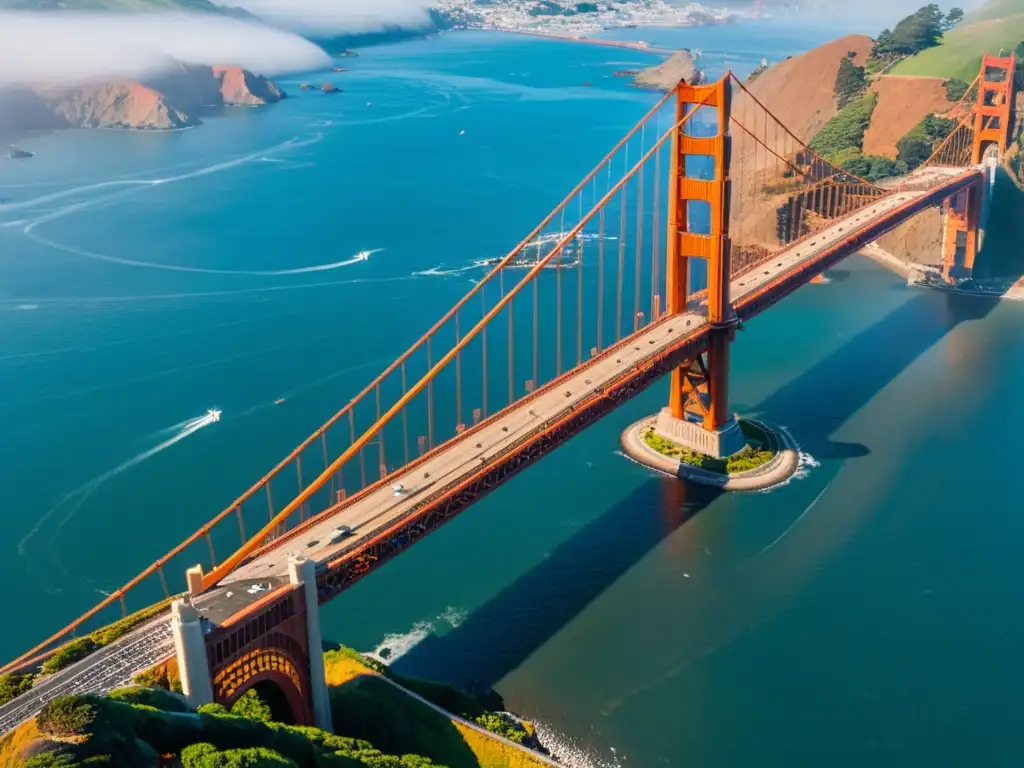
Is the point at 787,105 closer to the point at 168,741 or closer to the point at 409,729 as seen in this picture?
the point at 409,729

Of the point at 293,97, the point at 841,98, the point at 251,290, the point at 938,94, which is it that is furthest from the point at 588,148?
the point at 293,97

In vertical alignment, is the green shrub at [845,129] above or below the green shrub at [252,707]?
above

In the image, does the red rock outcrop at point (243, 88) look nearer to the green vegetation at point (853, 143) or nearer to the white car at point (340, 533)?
the green vegetation at point (853, 143)

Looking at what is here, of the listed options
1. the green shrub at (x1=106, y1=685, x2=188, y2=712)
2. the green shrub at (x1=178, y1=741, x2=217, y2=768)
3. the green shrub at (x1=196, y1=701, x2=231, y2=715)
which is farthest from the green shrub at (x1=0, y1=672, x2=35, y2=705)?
the green shrub at (x1=178, y1=741, x2=217, y2=768)

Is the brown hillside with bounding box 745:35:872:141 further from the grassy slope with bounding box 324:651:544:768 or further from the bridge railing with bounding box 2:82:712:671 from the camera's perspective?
the grassy slope with bounding box 324:651:544:768

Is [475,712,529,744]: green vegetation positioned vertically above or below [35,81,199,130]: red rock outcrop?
below

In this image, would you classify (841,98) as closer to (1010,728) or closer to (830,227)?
(830,227)

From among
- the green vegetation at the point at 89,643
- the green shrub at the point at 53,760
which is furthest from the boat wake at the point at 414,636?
the green shrub at the point at 53,760
